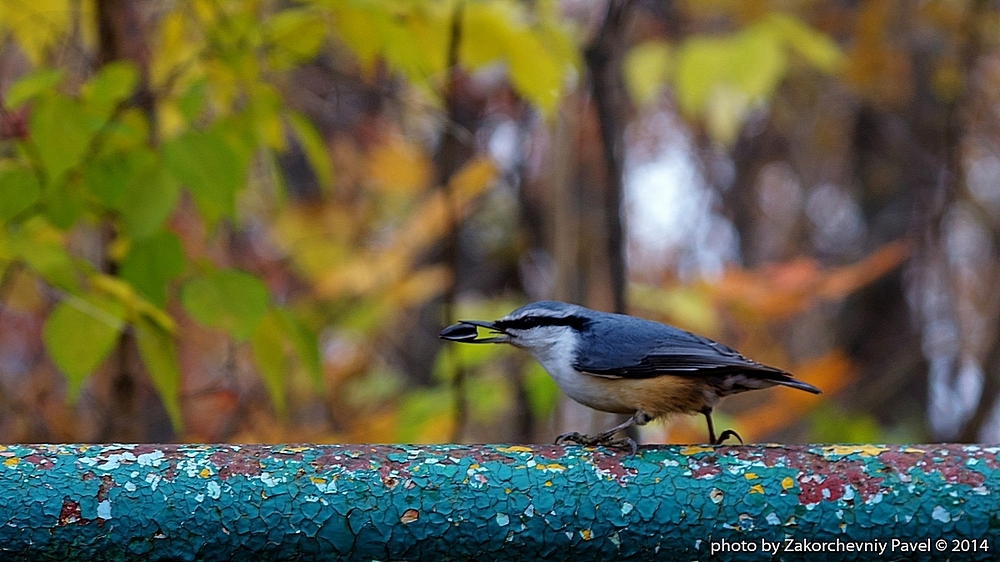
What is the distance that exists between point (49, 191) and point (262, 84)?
1.79 ft

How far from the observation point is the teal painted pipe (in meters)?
1.28

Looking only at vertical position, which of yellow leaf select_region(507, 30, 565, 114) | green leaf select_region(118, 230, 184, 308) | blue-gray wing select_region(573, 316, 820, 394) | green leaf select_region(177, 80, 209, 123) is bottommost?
blue-gray wing select_region(573, 316, 820, 394)

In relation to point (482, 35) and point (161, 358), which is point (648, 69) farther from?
point (161, 358)

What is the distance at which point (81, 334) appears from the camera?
1.90 meters

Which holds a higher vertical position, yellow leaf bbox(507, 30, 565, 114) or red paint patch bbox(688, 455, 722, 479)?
yellow leaf bbox(507, 30, 565, 114)

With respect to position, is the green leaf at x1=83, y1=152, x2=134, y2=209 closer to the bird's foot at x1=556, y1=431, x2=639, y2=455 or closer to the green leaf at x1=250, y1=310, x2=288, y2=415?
the green leaf at x1=250, y1=310, x2=288, y2=415

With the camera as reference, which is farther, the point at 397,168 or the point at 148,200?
the point at 397,168

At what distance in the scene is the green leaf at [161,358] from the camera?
6.45 ft

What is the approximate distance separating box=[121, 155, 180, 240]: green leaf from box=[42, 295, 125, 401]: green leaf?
16cm

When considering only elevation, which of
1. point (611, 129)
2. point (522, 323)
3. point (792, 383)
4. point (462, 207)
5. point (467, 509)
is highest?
point (611, 129)

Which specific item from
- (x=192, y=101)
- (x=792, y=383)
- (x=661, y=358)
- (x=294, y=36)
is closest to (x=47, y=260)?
(x=192, y=101)

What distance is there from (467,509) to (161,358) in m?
0.93

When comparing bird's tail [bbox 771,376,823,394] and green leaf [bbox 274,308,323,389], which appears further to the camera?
green leaf [bbox 274,308,323,389]

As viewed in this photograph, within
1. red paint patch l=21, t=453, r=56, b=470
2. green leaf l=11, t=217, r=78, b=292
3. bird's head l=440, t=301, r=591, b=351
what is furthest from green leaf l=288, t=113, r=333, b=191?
red paint patch l=21, t=453, r=56, b=470
